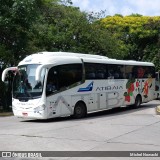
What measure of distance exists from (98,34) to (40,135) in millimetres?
23120

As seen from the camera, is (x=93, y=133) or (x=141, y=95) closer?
(x=93, y=133)

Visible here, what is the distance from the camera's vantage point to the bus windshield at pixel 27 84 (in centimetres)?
1830

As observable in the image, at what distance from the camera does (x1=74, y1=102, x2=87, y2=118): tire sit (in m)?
20.1

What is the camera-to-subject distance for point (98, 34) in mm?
36000

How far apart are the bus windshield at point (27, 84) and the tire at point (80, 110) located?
2.59 metres

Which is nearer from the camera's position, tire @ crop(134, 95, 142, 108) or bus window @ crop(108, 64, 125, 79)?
bus window @ crop(108, 64, 125, 79)

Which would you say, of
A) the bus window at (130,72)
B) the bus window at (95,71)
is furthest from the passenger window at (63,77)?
the bus window at (130,72)

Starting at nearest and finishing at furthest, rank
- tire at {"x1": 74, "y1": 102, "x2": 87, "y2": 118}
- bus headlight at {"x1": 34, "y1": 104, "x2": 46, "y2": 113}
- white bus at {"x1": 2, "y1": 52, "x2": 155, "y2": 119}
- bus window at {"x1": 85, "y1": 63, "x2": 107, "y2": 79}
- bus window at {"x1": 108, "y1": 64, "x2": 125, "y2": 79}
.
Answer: bus headlight at {"x1": 34, "y1": 104, "x2": 46, "y2": 113} < white bus at {"x1": 2, "y1": 52, "x2": 155, "y2": 119} < tire at {"x1": 74, "y1": 102, "x2": 87, "y2": 118} < bus window at {"x1": 85, "y1": 63, "x2": 107, "y2": 79} < bus window at {"x1": 108, "y1": 64, "x2": 125, "y2": 79}

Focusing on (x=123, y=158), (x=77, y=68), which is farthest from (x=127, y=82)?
(x=123, y=158)

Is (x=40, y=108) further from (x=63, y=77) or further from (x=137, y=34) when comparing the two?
(x=137, y=34)

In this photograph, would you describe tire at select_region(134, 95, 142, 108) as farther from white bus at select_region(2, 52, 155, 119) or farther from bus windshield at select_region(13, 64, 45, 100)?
bus windshield at select_region(13, 64, 45, 100)

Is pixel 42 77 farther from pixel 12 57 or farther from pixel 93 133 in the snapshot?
pixel 12 57

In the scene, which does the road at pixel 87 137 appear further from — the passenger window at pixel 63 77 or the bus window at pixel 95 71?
the bus window at pixel 95 71

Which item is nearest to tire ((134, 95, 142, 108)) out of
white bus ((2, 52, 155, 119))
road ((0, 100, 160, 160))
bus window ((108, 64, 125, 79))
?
white bus ((2, 52, 155, 119))
